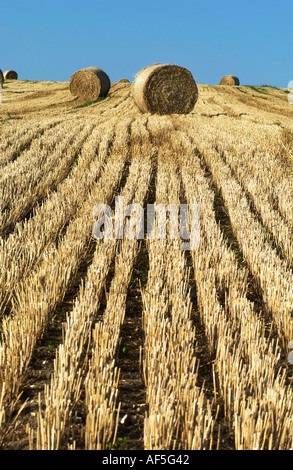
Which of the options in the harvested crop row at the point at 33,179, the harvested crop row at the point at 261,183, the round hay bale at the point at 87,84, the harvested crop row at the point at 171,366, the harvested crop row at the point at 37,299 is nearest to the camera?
the harvested crop row at the point at 171,366

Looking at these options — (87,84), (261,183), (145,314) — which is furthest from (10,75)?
(145,314)

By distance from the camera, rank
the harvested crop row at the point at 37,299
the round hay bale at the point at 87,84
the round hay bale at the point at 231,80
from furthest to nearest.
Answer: the round hay bale at the point at 231,80, the round hay bale at the point at 87,84, the harvested crop row at the point at 37,299

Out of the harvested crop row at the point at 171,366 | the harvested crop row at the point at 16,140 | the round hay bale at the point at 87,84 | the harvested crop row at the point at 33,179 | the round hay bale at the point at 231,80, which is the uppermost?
the round hay bale at the point at 231,80

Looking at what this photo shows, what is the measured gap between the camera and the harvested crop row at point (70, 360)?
2.26 metres

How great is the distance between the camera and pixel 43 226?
215 inches

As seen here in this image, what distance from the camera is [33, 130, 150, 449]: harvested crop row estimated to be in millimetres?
2256

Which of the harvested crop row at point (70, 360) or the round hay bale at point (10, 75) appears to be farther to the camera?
the round hay bale at point (10, 75)

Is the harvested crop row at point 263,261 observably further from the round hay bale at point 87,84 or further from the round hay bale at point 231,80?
the round hay bale at point 231,80

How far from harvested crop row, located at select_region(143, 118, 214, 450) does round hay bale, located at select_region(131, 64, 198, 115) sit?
15315mm

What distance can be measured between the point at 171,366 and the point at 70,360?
662mm

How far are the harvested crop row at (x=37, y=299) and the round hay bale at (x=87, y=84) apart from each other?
2251 centimetres

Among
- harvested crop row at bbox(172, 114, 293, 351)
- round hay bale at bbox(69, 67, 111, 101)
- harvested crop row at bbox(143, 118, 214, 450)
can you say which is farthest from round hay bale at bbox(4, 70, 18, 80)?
harvested crop row at bbox(143, 118, 214, 450)

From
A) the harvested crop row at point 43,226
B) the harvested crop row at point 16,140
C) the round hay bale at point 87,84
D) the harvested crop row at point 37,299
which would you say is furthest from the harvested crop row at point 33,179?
the round hay bale at point 87,84

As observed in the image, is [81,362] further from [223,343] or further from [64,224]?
[64,224]
